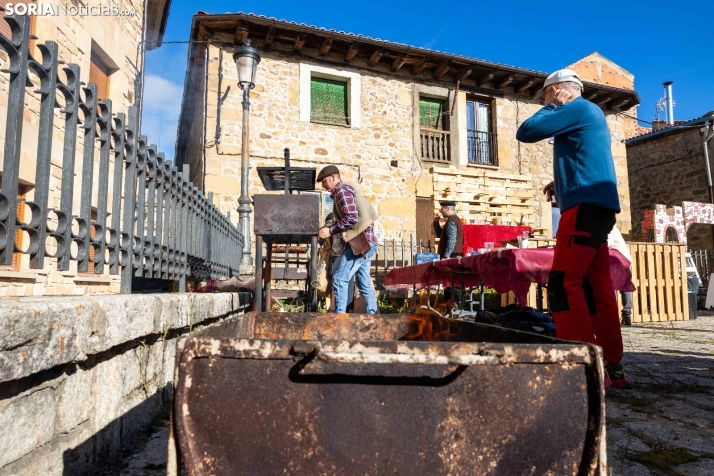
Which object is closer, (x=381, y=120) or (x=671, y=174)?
(x=381, y=120)

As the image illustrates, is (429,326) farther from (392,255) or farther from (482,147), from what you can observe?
(482,147)

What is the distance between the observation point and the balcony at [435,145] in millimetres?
13195

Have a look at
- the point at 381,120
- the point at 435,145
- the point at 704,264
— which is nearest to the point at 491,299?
the point at 435,145

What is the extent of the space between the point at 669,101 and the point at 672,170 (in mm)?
5845

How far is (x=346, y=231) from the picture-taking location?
16.6ft

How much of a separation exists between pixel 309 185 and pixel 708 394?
4978 millimetres

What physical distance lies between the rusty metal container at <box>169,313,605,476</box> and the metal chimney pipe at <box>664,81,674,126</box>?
24485 mm

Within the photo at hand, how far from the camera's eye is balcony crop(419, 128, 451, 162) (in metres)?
13.2

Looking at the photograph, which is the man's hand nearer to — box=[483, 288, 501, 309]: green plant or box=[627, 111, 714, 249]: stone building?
box=[483, 288, 501, 309]: green plant

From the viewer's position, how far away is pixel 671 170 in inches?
701

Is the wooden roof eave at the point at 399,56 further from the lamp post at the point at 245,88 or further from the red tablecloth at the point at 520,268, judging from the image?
the red tablecloth at the point at 520,268

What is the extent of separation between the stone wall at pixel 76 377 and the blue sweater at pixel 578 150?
2404 millimetres

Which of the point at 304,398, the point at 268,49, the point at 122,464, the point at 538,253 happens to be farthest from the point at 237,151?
the point at 304,398

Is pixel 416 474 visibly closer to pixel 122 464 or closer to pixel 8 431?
pixel 8 431
